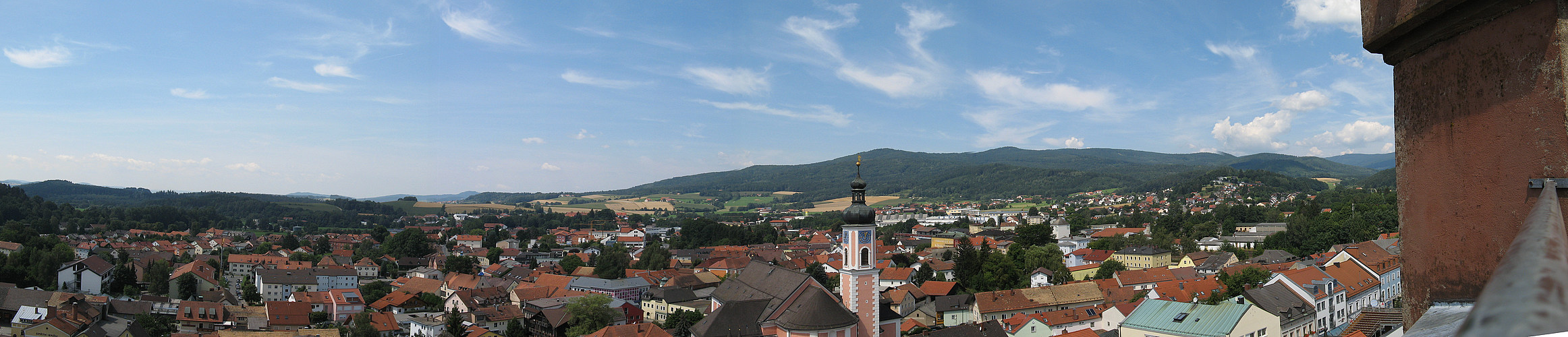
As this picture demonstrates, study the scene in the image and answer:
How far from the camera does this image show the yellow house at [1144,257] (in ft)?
192


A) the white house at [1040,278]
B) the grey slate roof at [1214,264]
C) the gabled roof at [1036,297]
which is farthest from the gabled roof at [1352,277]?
the white house at [1040,278]

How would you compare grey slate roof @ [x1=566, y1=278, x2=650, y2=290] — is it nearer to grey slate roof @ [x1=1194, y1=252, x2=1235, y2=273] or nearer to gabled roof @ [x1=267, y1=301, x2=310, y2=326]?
gabled roof @ [x1=267, y1=301, x2=310, y2=326]

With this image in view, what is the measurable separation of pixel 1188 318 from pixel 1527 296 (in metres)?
30.8

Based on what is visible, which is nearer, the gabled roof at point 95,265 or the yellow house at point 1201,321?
the yellow house at point 1201,321

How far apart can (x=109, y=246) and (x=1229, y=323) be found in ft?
339

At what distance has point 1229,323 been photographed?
1023 inches

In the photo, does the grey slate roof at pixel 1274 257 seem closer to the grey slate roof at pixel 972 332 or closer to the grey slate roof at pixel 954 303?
the grey slate roof at pixel 954 303

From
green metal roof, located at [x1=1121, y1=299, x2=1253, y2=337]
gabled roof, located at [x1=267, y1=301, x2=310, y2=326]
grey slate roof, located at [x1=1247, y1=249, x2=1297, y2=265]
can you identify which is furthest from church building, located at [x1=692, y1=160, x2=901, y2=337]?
grey slate roof, located at [x1=1247, y1=249, x2=1297, y2=265]

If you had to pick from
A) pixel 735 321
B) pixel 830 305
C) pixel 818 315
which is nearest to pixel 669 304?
pixel 735 321

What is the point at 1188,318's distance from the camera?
90.8ft

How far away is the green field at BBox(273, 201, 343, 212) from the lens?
172750mm

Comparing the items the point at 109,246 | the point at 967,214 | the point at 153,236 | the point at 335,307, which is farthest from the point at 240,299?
the point at 967,214

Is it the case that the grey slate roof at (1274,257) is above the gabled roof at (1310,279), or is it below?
below

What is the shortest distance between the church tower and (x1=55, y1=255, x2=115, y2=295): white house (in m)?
60.1
